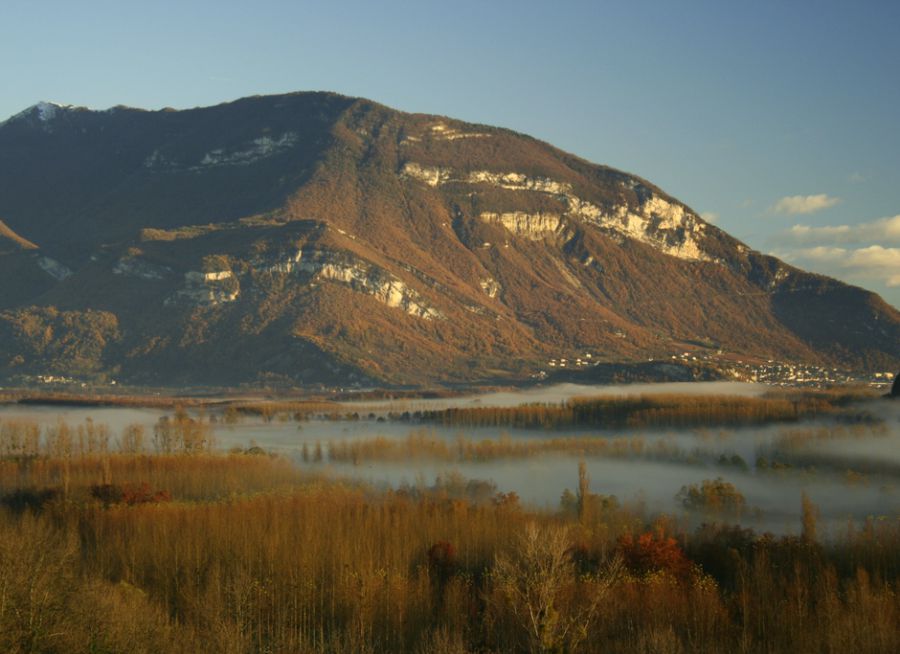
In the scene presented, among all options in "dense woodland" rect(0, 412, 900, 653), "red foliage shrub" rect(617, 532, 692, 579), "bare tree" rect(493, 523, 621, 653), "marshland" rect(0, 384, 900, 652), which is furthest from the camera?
"red foliage shrub" rect(617, 532, 692, 579)

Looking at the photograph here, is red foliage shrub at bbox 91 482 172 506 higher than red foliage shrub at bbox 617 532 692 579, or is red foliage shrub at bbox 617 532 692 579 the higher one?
red foliage shrub at bbox 91 482 172 506

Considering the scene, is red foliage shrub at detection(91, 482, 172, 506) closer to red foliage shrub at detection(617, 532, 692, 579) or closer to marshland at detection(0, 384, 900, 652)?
marshland at detection(0, 384, 900, 652)

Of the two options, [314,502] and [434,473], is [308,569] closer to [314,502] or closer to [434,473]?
[314,502]

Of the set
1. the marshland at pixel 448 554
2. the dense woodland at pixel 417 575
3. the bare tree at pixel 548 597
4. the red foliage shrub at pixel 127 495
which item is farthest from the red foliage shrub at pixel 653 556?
the red foliage shrub at pixel 127 495

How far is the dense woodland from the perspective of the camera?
71250mm

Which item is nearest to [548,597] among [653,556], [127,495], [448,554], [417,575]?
[417,575]

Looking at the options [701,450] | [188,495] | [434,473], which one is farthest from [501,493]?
[701,450]

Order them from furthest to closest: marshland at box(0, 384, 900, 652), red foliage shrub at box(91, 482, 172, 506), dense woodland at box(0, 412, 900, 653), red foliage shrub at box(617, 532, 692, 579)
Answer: red foliage shrub at box(91, 482, 172, 506) < red foliage shrub at box(617, 532, 692, 579) < marshland at box(0, 384, 900, 652) < dense woodland at box(0, 412, 900, 653)

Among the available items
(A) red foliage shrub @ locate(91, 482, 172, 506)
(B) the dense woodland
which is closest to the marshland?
(B) the dense woodland

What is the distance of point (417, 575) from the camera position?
335ft

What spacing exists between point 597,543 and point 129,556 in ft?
134

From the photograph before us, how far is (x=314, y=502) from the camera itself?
129625mm

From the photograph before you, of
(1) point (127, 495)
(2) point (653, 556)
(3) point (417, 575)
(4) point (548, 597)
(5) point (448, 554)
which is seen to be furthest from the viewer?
(1) point (127, 495)

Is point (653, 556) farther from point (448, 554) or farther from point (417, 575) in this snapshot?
point (417, 575)
